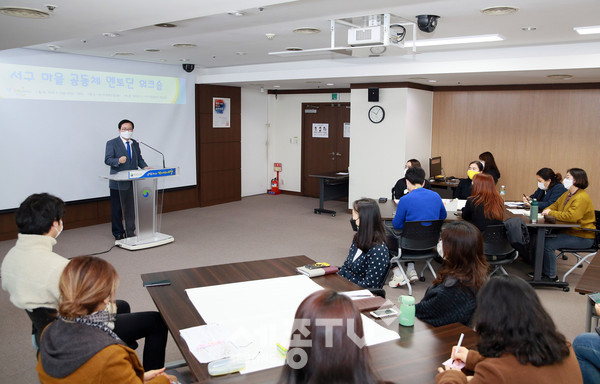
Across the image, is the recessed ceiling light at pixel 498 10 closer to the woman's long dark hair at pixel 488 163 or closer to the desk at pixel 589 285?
the desk at pixel 589 285

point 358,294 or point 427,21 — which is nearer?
point 358,294

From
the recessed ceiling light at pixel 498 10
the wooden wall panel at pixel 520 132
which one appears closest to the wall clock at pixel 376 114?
the wooden wall panel at pixel 520 132

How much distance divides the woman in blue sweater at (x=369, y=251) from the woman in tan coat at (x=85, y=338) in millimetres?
1837

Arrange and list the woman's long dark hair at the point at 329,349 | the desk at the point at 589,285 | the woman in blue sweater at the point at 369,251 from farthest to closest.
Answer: the woman in blue sweater at the point at 369,251 < the desk at the point at 589,285 < the woman's long dark hair at the point at 329,349

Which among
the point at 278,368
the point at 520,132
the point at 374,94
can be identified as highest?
the point at 374,94

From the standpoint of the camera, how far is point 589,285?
10.3ft

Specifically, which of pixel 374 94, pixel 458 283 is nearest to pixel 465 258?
pixel 458 283

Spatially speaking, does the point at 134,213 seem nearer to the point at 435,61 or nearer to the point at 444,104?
the point at 435,61

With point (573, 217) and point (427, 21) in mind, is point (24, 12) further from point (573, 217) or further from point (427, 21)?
point (573, 217)

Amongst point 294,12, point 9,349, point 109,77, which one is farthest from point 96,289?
point 109,77

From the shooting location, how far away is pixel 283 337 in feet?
7.34

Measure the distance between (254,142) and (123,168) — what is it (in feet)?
14.3

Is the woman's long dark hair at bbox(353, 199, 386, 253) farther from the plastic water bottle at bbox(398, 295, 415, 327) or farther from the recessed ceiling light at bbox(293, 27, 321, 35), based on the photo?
the recessed ceiling light at bbox(293, 27, 321, 35)

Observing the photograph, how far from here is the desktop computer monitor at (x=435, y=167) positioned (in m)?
8.23
